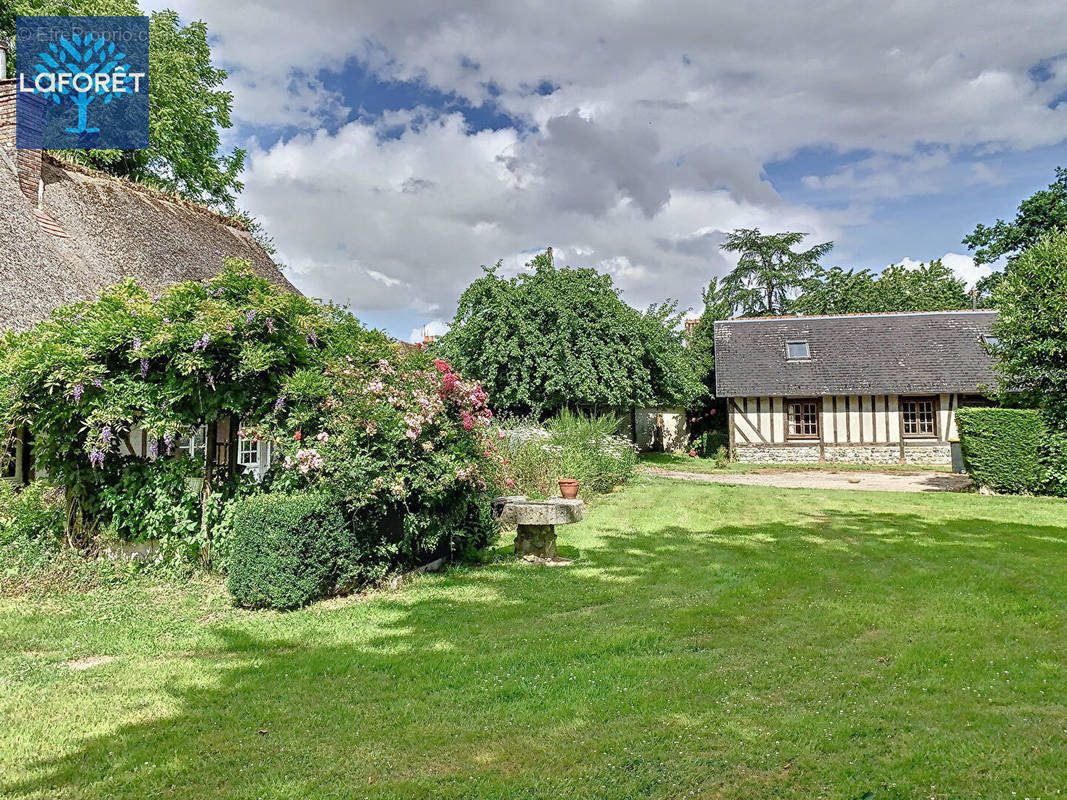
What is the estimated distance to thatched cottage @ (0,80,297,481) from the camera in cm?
939

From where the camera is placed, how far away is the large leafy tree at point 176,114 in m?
17.7

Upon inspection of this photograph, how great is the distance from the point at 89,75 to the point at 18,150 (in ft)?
22.2

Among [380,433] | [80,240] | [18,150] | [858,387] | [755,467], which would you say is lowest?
[755,467]

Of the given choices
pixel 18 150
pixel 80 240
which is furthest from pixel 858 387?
pixel 18 150

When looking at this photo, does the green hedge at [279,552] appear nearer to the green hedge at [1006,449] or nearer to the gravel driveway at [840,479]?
the gravel driveway at [840,479]

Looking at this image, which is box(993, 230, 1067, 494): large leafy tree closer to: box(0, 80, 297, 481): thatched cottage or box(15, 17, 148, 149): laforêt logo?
box(0, 80, 297, 481): thatched cottage

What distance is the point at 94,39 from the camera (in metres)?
16.9

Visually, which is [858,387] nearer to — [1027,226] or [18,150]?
[1027,226]

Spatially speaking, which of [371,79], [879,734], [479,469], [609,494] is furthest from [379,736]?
[371,79]

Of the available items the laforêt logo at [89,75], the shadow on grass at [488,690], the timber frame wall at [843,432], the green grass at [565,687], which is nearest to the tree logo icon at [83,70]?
the laforêt logo at [89,75]

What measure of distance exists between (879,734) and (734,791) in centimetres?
95

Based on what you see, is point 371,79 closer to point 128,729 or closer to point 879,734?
point 128,729

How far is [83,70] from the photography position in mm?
17188

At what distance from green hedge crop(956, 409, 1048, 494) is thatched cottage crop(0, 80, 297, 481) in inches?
490
